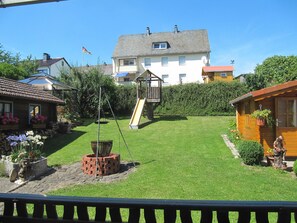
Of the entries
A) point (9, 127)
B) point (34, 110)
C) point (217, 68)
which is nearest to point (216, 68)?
point (217, 68)

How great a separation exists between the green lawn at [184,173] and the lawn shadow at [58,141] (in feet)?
0.15

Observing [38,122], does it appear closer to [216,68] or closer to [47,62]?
[216,68]

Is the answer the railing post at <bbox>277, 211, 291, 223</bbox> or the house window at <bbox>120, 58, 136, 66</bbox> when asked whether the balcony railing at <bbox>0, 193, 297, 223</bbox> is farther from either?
the house window at <bbox>120, 58, 136, 66</bbox>

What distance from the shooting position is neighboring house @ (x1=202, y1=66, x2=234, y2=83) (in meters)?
41.2

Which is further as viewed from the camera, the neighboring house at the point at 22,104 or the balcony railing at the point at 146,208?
the neighboring house at the point at 22,104

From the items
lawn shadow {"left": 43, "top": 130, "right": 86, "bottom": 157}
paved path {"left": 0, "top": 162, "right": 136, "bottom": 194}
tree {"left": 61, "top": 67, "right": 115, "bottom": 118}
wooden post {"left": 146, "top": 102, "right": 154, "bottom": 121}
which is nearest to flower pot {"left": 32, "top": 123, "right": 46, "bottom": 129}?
lawn shadow {"left": 43, "top": 130, "right": 86, "bottom": 157}

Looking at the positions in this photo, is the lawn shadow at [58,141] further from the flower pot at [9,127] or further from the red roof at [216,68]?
the red roof at [216,68]

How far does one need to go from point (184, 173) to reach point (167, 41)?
1494 inches

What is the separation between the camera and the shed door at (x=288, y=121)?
35.1ft

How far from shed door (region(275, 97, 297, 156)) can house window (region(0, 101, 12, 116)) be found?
11803 mm

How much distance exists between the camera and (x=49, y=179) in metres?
8.41

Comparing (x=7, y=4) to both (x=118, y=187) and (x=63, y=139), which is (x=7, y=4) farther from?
(x=63, y=139)

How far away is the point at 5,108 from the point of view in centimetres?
1396

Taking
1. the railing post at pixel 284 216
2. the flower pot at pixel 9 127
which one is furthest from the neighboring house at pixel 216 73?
the railing post at pixel 284 216
